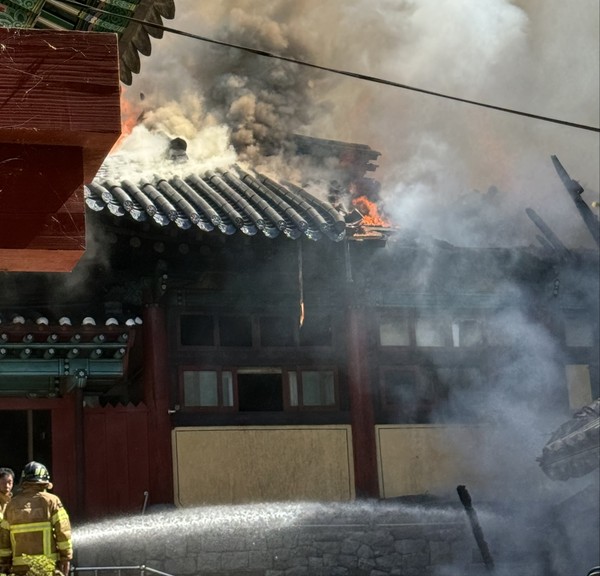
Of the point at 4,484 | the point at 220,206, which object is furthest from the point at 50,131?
the point at 220,206

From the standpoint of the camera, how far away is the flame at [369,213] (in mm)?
15629

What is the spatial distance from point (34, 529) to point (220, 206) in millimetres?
5296

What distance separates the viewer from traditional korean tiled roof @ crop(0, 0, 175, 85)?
7902mm

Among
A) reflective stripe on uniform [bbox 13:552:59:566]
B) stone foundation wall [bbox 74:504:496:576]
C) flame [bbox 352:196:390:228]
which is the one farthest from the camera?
flame [bbox 352:196:390:228]

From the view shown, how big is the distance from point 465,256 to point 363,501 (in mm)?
3584

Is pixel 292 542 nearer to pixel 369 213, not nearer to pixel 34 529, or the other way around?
pixel 34 529

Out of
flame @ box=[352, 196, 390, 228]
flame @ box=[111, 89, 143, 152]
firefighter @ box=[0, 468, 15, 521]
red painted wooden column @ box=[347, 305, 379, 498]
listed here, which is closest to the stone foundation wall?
red painted wooden column @ box=[347, 305, 379, 498]

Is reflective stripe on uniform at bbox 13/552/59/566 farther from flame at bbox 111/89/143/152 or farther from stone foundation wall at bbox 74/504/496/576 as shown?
flame at bbox 111/89/143/152

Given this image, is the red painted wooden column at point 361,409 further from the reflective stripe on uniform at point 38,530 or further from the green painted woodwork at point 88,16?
the green painted woodwork at point 88,16

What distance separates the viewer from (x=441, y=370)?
14992 millimetres

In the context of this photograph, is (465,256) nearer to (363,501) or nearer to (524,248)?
(524,248)

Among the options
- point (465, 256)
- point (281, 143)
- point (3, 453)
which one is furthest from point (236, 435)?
point (281, 143)

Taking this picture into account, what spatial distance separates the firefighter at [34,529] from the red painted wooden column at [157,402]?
3950 millimetres

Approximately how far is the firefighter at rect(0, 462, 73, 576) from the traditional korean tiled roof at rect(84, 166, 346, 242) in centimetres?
388
